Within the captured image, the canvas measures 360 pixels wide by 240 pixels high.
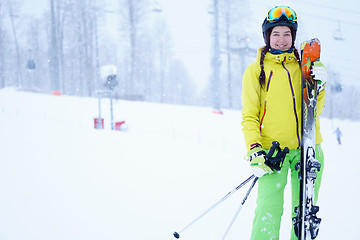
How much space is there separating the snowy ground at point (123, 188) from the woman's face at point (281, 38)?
6.72 ft

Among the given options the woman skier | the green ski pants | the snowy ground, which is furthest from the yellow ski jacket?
the snowy ground

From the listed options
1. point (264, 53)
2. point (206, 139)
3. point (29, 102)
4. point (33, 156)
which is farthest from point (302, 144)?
point (29, 102)

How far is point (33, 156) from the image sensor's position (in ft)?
17.3

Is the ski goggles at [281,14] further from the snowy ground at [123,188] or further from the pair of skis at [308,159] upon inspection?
the snowy ground at [123,188]

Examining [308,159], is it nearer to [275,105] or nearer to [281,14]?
[275,105]

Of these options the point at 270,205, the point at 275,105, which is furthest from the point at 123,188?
the point at 275,105

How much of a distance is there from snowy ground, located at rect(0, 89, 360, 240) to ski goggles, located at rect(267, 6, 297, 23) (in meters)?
2.23

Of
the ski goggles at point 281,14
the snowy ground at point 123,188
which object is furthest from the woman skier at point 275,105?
the snowy ground at point 123,188

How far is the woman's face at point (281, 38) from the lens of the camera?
2016mm

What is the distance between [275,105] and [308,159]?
1.44ft

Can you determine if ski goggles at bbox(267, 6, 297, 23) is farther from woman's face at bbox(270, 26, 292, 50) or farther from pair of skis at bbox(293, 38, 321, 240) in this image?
pair of skis at bbox(293, 38, 321, 240)

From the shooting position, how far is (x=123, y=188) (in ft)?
13.9

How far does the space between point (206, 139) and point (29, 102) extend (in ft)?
36.2

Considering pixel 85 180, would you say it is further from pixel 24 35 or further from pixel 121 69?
pixel 121 69
